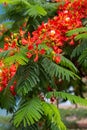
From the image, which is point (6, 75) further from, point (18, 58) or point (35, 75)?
point (18, 58)

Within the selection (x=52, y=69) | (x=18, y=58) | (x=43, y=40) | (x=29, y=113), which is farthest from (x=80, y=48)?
(x=29, y=113)

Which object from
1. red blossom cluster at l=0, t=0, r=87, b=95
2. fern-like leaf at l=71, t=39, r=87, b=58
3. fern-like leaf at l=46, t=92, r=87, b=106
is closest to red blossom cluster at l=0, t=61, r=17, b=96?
red blossom cluster at l=0, t=0, r=87, b=95

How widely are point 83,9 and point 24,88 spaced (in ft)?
6.13

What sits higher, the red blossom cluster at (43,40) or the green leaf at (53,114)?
the red blossom cluster at (43,40)

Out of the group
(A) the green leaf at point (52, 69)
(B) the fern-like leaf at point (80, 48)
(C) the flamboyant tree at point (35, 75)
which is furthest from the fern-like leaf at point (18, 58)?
(B) the fern-like leaf at point (80, 48)

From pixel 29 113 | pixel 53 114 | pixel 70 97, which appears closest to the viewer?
pixel 29 113

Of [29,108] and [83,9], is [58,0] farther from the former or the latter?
[29,108]

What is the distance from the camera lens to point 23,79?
4195 millimetres

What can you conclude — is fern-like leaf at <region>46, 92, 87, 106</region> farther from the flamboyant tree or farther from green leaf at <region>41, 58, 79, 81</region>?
green leaf at <region>41, 58, 79, 81</region>

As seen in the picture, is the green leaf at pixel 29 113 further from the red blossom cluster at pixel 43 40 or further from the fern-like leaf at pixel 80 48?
the fern-like leaf at pixel 80 48

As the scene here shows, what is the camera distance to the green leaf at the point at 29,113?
12.7 ft

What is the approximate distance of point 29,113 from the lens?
154 inches

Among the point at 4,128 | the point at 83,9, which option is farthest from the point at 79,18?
the point at 4,128

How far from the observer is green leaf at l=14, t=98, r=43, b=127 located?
3.88 metres
